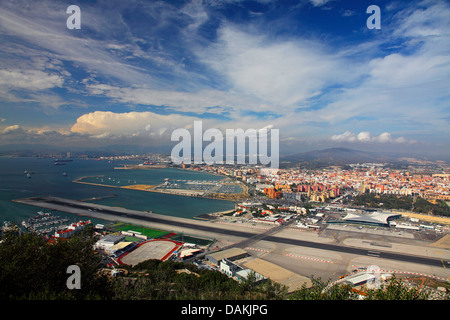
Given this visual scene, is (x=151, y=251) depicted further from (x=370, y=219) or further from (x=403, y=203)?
(x=403, y=203)

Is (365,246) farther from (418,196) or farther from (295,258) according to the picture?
(418,196)

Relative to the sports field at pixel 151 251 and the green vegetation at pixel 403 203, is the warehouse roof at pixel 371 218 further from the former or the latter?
the sports field at pixel 151 251

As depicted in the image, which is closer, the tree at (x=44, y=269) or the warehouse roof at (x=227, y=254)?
the tree at (x=44, y=269)

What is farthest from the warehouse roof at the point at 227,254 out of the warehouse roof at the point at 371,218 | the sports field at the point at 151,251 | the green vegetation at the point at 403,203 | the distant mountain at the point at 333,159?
the distant mountain at the point at 333,159

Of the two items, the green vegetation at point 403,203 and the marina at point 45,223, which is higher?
the marina at point 45,223

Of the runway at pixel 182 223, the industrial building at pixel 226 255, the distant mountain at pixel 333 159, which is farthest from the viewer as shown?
the distant mountain at pixel 333 159

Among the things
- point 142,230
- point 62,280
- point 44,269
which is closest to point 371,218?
point 142,230

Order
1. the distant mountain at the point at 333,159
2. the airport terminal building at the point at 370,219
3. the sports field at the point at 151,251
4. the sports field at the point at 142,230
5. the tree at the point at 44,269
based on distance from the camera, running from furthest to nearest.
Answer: the distant mountain at the point at 333,159 < the airport terminal building at the point at 370,219 < the sports field at the point at 142,230 < the sports field at the point at 151,251 < the tree at the point at 44,269
